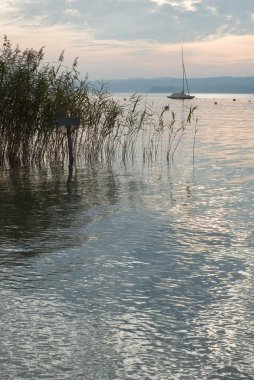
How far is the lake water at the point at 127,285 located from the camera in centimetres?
545

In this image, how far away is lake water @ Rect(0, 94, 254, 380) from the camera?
545cm

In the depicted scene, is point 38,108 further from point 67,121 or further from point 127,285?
point 127,285

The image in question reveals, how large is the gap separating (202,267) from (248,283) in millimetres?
827

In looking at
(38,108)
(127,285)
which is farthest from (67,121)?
(127,285)

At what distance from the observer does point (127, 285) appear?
759 centimetres

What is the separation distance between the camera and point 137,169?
20891 mm

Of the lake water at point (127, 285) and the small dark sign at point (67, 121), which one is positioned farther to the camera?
the small dark sign at point (67, 121)

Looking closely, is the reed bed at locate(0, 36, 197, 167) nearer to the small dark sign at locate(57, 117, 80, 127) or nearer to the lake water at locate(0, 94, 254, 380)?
the small dark sign at locate(57, 117, 80, 127)

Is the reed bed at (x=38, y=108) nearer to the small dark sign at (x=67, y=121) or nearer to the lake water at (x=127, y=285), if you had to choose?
the small dark sign at (x=67, y=121)

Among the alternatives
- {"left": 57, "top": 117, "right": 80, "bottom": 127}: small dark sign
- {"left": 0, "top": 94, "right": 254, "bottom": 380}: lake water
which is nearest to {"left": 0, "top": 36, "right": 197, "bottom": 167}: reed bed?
{"left": 57, "top": 117, "right": 80, "bottom": 127}: small dark sign

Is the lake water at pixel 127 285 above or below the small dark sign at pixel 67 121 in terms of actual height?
below

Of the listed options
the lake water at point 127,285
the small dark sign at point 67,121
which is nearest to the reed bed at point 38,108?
the small dark sign at point 67,121

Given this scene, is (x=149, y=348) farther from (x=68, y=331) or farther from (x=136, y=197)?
(x=136, y=197)

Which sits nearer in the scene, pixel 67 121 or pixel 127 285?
pixel 127 285
